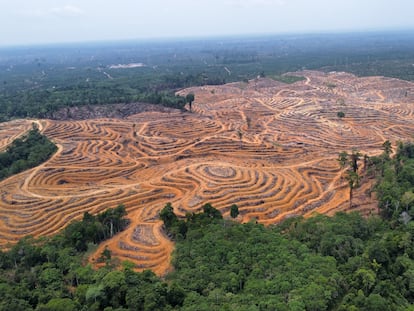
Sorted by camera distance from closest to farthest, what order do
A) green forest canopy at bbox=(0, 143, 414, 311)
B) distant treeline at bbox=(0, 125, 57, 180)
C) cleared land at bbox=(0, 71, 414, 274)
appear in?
green forest canopy at bbox=(0, 143, 414, 311), cleared land at bbox=(0, 71, 414, 274), distant treeline at bbox=(0, 125, 57, 180)

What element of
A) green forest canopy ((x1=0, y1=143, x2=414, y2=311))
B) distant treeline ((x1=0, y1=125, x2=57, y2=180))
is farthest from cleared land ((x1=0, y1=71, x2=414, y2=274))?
green forest canopy ((x1=0, y1=143, x2=414, y2=311))

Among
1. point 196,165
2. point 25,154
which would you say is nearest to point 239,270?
point 196,165

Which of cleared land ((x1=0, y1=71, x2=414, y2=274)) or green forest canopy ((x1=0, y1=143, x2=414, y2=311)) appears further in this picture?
cleared land ((x1=0, y1=71, x2=414, y2=274))

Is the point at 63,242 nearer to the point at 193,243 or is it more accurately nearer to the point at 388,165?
the point at 193,243

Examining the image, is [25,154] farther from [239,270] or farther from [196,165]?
[239,270]

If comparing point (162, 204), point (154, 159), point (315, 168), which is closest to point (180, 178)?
point (162, 204)

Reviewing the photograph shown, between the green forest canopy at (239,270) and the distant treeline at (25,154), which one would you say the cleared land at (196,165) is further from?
the green forest canopy at (239,270)

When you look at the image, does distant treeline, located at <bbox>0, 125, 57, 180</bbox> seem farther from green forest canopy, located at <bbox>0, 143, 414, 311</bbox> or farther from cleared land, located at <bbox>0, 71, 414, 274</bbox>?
green forest canopy, located at <bbox>0, 143, 414, 311</bbox>
